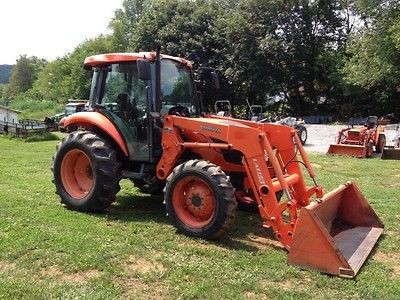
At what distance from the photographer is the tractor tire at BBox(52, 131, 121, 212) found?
6148mm

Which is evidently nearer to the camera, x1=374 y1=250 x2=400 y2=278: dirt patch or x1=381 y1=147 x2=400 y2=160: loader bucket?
x1=374 y1=250 x2=400 y2=278: dirt patch

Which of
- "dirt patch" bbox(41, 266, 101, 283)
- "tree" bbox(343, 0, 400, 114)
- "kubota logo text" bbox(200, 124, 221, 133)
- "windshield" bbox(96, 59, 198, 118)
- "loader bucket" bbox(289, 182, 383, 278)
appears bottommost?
"dirt patch" bbox(41, 266, 101, 283)

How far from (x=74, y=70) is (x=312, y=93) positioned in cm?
2886

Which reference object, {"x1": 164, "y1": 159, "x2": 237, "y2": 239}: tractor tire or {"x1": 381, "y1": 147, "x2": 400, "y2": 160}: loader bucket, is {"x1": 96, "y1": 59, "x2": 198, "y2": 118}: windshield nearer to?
{"x1": 164, "y1": 159, "x2": 237, "y2": 239}: tractor tire

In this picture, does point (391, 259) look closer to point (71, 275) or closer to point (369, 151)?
point (71, 275)

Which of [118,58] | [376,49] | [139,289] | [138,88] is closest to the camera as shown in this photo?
[139,289]

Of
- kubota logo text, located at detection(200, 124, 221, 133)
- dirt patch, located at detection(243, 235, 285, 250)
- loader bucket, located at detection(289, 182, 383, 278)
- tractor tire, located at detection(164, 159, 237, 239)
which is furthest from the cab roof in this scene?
loader bucket, located at detection(289, 182, 383, 278)

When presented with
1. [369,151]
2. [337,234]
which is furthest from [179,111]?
[369,151]

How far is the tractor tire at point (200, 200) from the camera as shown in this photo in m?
5.07

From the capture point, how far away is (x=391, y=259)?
493cm

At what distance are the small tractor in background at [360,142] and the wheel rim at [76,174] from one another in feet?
30.6

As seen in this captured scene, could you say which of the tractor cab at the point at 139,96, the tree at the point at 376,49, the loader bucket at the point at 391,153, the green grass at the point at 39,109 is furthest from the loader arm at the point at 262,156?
the green grass at the point at 39,109

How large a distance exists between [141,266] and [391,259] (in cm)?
267

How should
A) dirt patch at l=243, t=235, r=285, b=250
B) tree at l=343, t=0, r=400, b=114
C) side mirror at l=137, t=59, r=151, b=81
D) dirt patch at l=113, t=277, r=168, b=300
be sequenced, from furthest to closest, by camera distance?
tree at l=343, t=0, r=400, b=114 → side mirror at l=137, t=59, r=151, b=81 → dirt patch at l=243, t=235, r=285, b=250 → dirt patch at l=113, t=277, r=168, b=300
